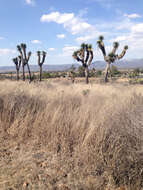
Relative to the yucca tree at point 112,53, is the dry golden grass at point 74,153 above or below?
below

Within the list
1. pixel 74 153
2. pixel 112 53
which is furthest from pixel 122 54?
pixel 74 153

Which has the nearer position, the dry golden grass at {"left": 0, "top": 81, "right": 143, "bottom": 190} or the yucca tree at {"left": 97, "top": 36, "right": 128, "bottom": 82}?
the dry golden grass at {"left": 0, "top": 81, "right": 143, "bottom": 190}

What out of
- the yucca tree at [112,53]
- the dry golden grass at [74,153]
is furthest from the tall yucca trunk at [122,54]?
the dry golden grass at [74,153]

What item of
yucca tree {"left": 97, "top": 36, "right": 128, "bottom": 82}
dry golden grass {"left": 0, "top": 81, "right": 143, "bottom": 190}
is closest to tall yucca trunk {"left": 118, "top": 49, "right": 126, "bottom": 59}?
yucca tree {"left": 97, "top": 36, "right": 128, "bottom": 82}

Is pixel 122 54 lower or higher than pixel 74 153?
higher

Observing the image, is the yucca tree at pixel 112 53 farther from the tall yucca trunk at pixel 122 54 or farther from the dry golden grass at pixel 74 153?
the dry golden grass at pixel 74 153

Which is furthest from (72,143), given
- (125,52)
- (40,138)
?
(125,52)

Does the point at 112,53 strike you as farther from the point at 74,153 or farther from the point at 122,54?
the point at 74,153

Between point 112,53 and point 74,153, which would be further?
point 112,53

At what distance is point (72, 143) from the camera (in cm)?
309

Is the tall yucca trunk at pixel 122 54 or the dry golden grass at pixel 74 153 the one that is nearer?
the dry golden grass at pixel 74 153

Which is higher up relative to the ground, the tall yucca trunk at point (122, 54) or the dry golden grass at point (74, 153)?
the tall yucca trunk at point (122, 54)

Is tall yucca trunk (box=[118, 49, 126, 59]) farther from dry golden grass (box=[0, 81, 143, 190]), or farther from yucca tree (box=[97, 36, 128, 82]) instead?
dry golden grass (box=[0, 81, 143, 190])

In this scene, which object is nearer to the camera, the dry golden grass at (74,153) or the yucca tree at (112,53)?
the dry golden grass at (74,153)
